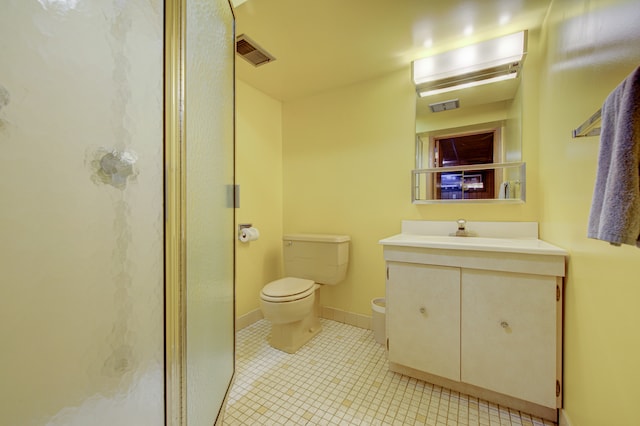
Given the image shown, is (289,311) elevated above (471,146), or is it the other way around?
(471,146)

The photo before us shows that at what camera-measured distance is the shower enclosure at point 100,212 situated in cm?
40

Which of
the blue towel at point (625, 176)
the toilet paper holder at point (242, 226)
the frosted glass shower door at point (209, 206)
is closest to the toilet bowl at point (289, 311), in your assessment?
the frosted glass shower door at point (209, 206)

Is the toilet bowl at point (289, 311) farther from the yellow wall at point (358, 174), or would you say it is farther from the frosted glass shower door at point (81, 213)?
the frosted glass shower door at point (81, 213)

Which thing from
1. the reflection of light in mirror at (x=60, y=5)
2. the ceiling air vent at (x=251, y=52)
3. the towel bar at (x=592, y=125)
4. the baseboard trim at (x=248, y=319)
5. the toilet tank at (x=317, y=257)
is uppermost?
the ceiling air vent at (x=251, y=52)

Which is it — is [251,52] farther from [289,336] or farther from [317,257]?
[289,336]

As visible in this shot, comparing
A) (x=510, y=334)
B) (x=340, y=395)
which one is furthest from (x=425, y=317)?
(x=340, y=395)

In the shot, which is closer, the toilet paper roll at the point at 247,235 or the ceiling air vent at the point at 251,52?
the ceiling air vent at the point at 251,52

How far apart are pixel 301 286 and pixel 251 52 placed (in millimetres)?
1641

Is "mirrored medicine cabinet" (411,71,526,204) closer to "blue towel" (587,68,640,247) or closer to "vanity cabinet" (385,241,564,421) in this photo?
"vanity cabinet" (385,241,564,421)

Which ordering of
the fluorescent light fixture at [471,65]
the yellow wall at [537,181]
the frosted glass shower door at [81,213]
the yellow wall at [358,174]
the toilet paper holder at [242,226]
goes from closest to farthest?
the frosted glass shower door at [81,213] → the yellow wall at [537,181] → the fluorescent light fixture at [471,65] → the yellow wall at [358,174] → the toilet paper holder at [242,226]

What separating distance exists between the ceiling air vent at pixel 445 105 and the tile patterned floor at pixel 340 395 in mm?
1739

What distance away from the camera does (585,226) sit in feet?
2.95

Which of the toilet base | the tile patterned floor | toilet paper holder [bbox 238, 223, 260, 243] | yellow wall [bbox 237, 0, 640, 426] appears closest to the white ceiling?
yellow wall [bbox 237, 0, 640, 426]

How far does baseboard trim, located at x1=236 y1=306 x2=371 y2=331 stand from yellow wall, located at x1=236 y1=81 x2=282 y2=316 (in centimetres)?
6
